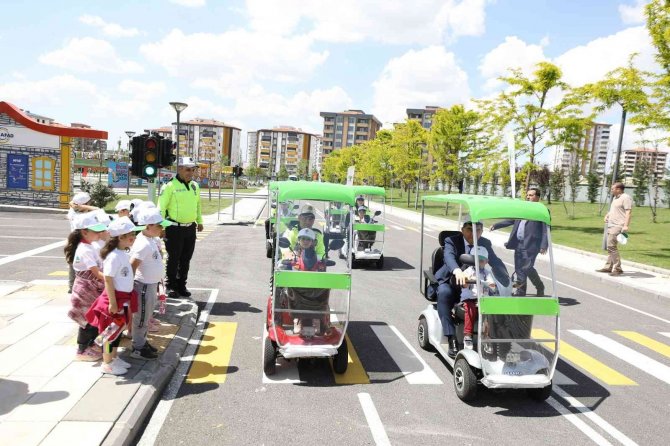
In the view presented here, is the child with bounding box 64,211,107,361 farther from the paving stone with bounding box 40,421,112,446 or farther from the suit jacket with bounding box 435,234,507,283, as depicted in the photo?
the suit jacket with bounding box 435,234,507,283

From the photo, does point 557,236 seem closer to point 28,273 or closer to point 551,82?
point 551,82

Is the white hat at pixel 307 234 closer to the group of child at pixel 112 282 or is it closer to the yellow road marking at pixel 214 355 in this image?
the group of child at pixel 112 282

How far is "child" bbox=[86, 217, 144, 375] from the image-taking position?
15.8 feet

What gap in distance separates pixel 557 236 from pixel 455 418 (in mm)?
19922

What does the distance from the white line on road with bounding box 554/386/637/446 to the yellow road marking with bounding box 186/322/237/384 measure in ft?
12.5

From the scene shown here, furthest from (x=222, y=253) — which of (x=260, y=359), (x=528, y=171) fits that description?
(x=528, y=171)

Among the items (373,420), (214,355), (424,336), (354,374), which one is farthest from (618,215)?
(214,355)

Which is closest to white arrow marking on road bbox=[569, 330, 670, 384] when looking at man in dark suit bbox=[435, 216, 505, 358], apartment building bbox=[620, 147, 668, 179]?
man in dark suit bbox=[435, 216, 505, 358]

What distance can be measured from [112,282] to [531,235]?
14.6 feet

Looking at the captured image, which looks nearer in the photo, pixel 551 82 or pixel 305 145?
pixel 551 82

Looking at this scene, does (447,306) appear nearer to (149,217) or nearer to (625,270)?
(149,217)

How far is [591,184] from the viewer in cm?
5225

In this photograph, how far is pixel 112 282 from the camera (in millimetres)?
4816

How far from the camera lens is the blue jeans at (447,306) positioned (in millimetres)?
5817
